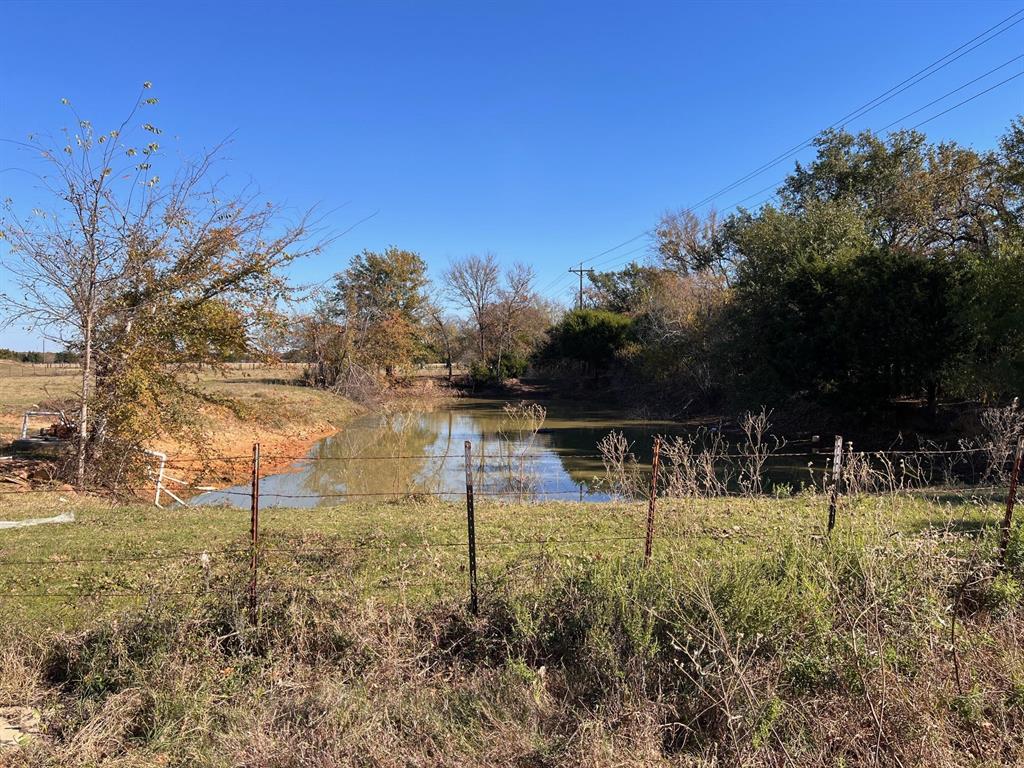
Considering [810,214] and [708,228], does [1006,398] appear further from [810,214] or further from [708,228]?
[708,228]

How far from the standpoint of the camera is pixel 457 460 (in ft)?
63.9

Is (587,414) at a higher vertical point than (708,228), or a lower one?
lower

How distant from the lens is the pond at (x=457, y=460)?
1366 cm

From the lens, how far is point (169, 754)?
10.9 feet

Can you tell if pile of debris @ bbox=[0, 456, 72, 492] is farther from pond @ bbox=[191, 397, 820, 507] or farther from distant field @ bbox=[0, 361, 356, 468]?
pond @ bbox=[191, 397, 820, 507]

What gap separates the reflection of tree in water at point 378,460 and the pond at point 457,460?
0.10ft

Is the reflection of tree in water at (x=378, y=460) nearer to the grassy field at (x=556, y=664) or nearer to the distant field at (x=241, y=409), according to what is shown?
the distant field at (x=241, y=409)

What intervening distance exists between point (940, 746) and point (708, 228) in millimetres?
47061

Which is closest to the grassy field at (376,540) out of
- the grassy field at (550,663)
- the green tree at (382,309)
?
the grassy field at (550,663)

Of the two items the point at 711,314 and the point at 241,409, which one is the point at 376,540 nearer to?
the point at 241,409

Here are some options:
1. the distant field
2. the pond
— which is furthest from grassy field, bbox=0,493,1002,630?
the distant field

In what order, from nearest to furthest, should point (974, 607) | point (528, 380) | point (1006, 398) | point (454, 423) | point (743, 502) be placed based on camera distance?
point (974, 607)
point (743, 502)
point (1006, 398)
point (454, 423)
point (528, 380)

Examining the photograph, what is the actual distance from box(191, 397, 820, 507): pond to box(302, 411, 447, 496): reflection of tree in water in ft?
0.10

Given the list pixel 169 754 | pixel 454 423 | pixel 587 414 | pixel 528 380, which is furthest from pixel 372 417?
pixel 169 754
